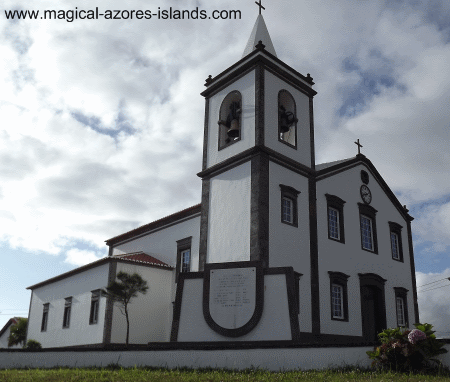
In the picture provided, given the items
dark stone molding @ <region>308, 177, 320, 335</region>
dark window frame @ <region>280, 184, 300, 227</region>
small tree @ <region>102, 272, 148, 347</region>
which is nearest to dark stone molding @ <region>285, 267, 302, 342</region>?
dark window frame @ <region>280, 184, 300, 227</region>

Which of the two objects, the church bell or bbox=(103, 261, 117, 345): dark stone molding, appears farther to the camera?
bbox=(103, 261, 117, 345): dark stone molding

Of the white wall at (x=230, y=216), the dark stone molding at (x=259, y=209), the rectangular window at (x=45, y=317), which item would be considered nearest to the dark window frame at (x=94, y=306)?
the rectangular window at (x=45, y=317)

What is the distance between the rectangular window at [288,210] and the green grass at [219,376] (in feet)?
29.7

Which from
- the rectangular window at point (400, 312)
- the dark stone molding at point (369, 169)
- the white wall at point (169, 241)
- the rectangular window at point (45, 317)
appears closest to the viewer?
the dark stone molding at point (369, 169)

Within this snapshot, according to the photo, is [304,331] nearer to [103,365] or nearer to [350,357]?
[350,357]

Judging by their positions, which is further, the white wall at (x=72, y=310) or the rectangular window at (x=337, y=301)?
the white wall at (x=72, y=310)

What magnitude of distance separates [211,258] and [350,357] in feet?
28.7

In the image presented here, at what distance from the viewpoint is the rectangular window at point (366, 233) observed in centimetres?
2303

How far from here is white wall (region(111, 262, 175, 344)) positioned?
21.5 meters

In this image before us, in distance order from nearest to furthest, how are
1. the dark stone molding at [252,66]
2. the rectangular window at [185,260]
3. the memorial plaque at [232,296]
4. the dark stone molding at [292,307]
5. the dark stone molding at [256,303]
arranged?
the dark stone molding at [292,307], the dark stone molding at [256,303], the memorial plaque at [232,296], the dark stone molding at [252,66], the rectangular window at [185,260]

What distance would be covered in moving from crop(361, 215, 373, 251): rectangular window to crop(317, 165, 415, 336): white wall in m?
0.44

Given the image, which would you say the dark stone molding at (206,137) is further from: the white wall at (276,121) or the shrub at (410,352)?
the shrub at (410,352)

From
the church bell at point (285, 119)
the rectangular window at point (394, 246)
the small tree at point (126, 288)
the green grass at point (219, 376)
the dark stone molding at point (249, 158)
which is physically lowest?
the green grass at point (219, 376)

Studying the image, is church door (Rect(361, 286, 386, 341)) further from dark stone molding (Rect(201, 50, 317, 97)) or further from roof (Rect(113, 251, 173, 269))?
dark stone molding (Rect(201, 50, 317, 97))
